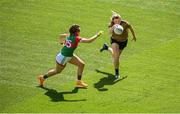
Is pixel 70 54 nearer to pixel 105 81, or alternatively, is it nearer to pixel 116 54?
pixel 105 81

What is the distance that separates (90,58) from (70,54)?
223cm

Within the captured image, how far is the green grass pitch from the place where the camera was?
48.9 ft

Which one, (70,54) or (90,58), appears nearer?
A: (70,54)

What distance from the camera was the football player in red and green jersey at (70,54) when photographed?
1546cm

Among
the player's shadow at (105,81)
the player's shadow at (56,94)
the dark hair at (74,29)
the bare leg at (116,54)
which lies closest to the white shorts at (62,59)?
the dark hair at (74,29)

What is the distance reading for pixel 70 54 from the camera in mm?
15594

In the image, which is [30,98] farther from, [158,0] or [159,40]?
[158,0]

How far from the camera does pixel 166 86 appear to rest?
52.0 ft

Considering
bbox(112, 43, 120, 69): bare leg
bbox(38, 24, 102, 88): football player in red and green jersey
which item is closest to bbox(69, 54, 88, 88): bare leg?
bbox(38, 24, 102, 88): football player in red and green jersey

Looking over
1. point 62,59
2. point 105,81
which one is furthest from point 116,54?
point 62,59

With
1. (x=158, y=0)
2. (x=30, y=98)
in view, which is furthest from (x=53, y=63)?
(x=158, y=0)

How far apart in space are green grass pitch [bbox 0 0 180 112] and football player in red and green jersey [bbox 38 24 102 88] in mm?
312

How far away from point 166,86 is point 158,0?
7.64m

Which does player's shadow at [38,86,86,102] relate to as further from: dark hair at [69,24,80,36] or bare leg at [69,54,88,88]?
dark hair at [69,24,80,36]
